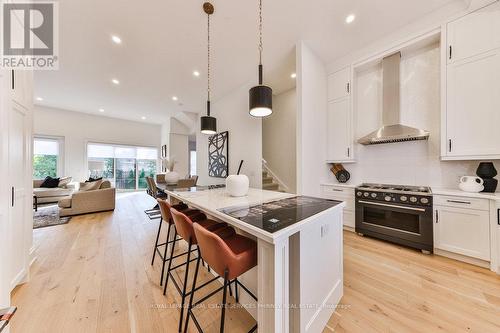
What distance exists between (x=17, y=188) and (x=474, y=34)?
215 inches

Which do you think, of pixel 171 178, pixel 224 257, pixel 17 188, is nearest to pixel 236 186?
pixel 224 257

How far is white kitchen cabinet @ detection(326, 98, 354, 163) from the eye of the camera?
318 centimetres

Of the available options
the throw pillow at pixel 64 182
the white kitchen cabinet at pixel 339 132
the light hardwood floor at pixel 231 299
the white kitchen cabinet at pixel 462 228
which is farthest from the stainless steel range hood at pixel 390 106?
the throw pillow at pixel 64 182

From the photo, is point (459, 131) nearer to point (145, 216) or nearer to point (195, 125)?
point (145, 216)

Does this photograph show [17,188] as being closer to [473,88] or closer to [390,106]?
[390,106]

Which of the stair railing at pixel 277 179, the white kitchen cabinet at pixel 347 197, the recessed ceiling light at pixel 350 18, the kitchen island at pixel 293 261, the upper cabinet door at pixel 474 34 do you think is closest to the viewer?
the kitchen island at pixel 293 261

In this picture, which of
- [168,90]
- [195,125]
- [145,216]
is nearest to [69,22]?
[168,90]

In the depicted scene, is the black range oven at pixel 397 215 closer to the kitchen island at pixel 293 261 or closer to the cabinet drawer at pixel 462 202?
the cabinet drawer at pixel 462 202

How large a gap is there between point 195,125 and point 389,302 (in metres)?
6.95

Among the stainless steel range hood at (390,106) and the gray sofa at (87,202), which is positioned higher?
the stainless steel range hood at (390,106)

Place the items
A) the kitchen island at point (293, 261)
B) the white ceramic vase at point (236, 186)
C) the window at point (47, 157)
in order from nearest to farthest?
1. the kitchen island at point (293, 261)
2. the white ceramic vase at point (236, 186)
3. the window at point (47, 157)

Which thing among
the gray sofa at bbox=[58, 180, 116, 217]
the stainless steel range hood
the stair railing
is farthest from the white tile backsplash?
the gray sofa at bbox=[58, 180, 116, 217]

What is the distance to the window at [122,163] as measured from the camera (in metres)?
7.36

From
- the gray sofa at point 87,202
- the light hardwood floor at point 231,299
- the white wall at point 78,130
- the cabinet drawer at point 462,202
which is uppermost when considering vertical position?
the white wall at point 78,130
